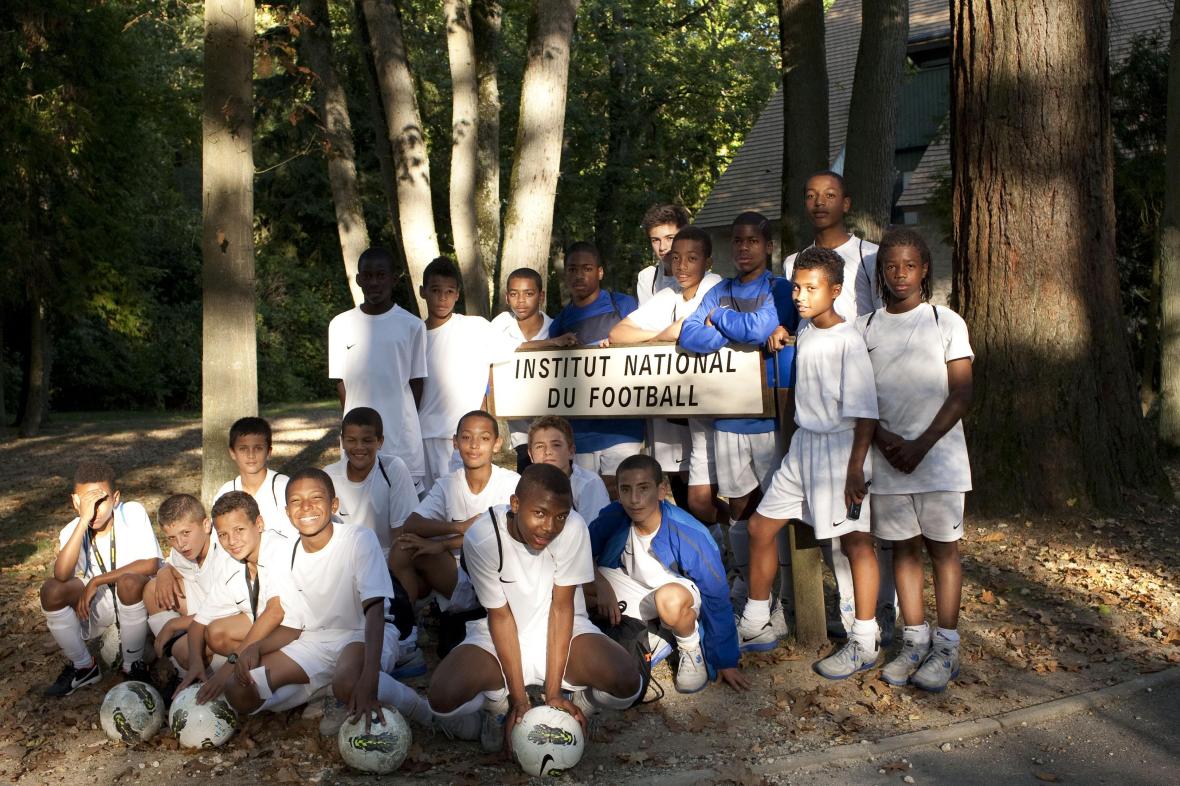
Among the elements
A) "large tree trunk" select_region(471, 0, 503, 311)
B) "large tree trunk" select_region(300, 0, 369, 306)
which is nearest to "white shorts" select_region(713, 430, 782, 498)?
"large tree trunk" select_region(471, 0, 503, 311)

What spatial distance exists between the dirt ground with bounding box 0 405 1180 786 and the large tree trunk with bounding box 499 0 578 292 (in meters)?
5.57

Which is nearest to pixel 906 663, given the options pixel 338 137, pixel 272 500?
pixel 272 500

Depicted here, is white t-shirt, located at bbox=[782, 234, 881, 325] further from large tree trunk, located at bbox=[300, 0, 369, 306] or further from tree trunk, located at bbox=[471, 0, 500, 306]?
large tree trunk, located at bbox=[300, 0, 369, 306]

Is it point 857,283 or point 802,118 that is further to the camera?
point 802,118

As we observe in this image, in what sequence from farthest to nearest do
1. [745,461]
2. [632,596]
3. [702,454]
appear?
[702,454]
[745,461]
[632,596]

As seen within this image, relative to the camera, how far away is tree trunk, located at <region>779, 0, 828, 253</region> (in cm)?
1178

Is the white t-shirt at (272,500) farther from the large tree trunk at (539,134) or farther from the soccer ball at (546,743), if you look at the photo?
the large tree trunk at (539,134)

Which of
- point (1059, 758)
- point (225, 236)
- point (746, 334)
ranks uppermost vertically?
point (225, 236)

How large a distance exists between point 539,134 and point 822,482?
23.0 ft

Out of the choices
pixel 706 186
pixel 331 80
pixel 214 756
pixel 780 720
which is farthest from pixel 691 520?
pixel 706 186

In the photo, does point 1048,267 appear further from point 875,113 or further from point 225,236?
point 225,236

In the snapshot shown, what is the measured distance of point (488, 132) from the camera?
51.8 ft

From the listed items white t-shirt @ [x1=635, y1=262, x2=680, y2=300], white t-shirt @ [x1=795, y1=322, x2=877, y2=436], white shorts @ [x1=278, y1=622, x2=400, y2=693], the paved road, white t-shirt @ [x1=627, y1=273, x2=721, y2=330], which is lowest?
the paved road

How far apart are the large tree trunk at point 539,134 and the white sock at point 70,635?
6.35 m
